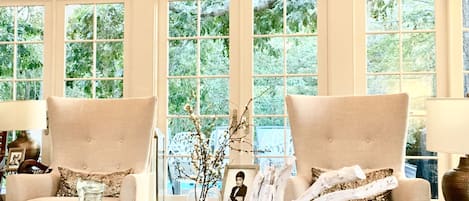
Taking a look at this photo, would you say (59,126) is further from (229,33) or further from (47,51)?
(229,33)

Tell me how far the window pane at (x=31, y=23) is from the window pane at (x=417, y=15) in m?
3.08

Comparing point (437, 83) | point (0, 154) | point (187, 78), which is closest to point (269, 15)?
point (187, 78)

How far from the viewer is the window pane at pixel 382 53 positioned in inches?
155

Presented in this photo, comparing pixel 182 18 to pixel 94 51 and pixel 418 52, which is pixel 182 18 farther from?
pixel 418 52

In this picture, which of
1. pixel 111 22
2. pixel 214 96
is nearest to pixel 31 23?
pixel 111 22

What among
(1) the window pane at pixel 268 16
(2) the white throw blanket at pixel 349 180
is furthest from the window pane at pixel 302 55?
(2) the white throw blanket at pixel 349 180

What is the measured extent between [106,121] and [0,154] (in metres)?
1.32

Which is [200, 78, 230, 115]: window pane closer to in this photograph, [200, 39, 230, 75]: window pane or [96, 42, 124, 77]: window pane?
[200, 39, 230, 75]: window pane

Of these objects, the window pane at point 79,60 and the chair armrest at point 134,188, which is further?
the window pane at point 79,60

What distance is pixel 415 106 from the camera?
3.88 m

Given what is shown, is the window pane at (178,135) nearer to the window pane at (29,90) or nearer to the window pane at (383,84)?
the window pane at (29,90)

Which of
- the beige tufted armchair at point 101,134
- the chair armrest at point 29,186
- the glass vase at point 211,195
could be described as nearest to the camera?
the glass vase at point 211,195

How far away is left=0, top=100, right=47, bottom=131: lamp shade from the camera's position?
368 cm

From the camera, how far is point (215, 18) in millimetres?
4176
